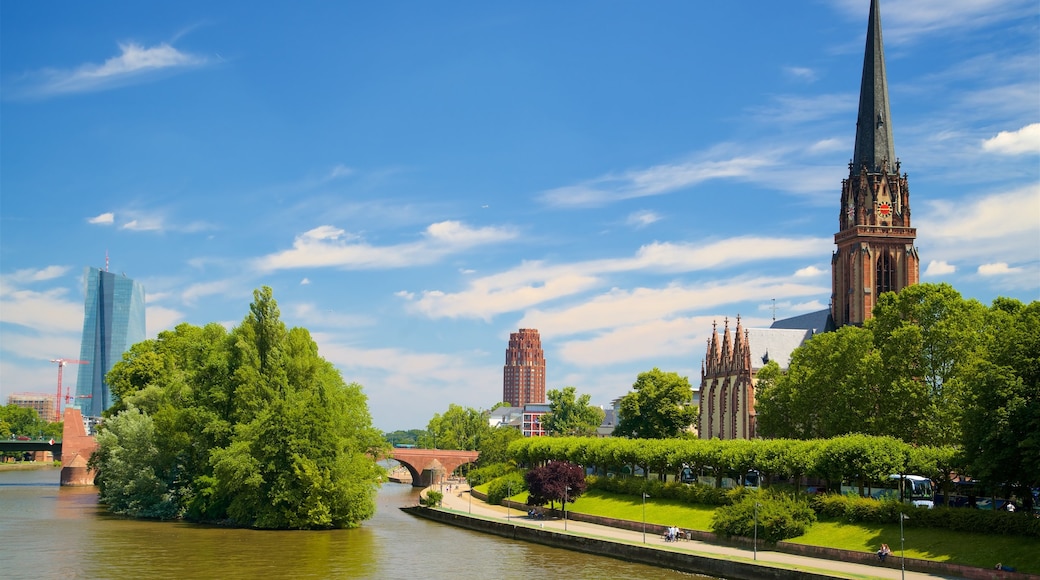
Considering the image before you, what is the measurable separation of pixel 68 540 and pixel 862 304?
279 ft

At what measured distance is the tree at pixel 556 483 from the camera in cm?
8181

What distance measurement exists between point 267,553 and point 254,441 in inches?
588

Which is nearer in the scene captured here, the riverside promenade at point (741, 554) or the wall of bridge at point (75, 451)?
the riverside promenade at point (741, 554)

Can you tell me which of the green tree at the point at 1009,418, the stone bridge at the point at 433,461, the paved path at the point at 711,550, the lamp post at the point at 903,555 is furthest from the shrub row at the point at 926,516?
the stone bridge at the point at 433,461

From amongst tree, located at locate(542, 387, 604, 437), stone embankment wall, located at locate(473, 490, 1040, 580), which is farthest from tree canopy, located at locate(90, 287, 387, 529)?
tree, located at locate(542, 387, 604, 437)

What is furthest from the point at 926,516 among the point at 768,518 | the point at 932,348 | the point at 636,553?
the point at 932,348

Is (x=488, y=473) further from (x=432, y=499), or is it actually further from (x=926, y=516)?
(x=926, y=516)

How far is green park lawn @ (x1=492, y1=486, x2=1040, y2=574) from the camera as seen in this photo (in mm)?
47281

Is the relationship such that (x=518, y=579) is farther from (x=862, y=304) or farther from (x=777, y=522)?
(x=862, y=304)

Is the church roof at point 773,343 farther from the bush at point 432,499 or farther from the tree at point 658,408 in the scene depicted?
the bush at point 432,499

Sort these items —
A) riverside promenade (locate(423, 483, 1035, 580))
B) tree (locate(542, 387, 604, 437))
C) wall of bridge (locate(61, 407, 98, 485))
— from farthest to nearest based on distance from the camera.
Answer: tree (locate(542, 387, 604, 437)) → wall of bridge (locate(61, 407, 98, 485)) → riverside promenade (locate(423, 483, 1035, 580))

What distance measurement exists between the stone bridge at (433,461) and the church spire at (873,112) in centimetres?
6700

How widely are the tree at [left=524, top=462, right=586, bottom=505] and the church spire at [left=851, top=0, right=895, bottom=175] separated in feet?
179

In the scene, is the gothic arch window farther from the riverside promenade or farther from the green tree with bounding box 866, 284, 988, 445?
the riverside promenade
